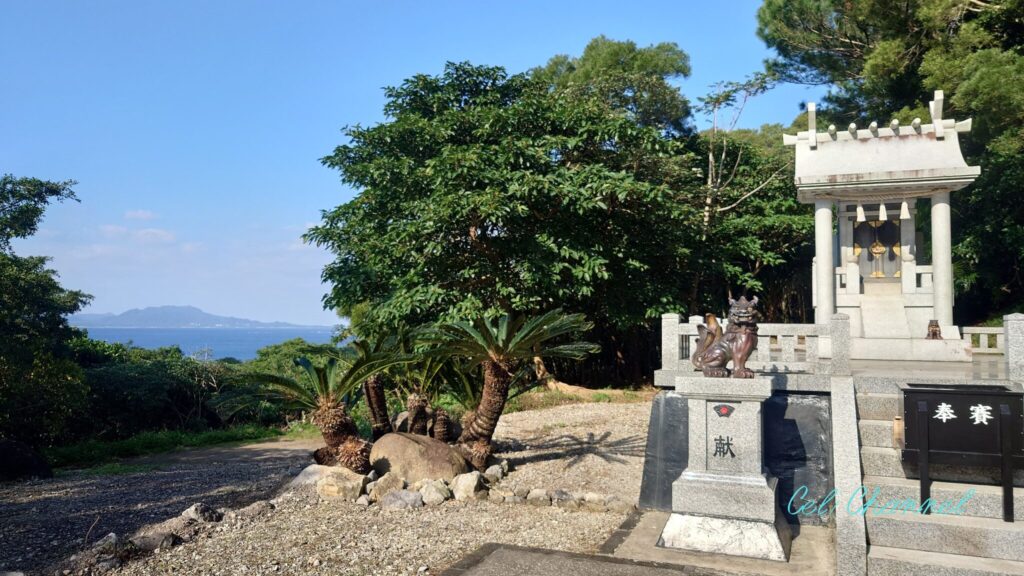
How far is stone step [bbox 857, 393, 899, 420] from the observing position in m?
6.95

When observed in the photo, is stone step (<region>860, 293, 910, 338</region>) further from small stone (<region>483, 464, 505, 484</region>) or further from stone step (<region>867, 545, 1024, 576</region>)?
small stone (<region>483, 464, 505, 484</region>)

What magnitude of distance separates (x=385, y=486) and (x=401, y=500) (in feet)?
1.54

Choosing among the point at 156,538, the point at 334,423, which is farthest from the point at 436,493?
the point at 156,538

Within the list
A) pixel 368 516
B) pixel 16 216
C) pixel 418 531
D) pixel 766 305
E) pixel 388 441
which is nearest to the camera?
pixel 418 531

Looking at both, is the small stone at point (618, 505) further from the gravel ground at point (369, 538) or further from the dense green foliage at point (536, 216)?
the dense green foliage at point (536, 216)

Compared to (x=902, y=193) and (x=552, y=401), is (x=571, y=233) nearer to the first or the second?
(x=552, y=401)

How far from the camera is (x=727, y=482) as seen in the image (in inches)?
244

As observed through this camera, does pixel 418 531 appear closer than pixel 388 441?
Yes

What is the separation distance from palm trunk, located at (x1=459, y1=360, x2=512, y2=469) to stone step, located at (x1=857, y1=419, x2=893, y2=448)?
4.25 meters

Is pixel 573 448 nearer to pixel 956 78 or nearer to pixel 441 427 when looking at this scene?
pixel 441 427

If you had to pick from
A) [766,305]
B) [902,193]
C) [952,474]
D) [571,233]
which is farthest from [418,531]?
[766,305]

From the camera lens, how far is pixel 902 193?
11.6 metres

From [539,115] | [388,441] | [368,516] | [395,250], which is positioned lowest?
[368,516]

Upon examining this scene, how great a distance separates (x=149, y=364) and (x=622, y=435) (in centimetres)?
1427
